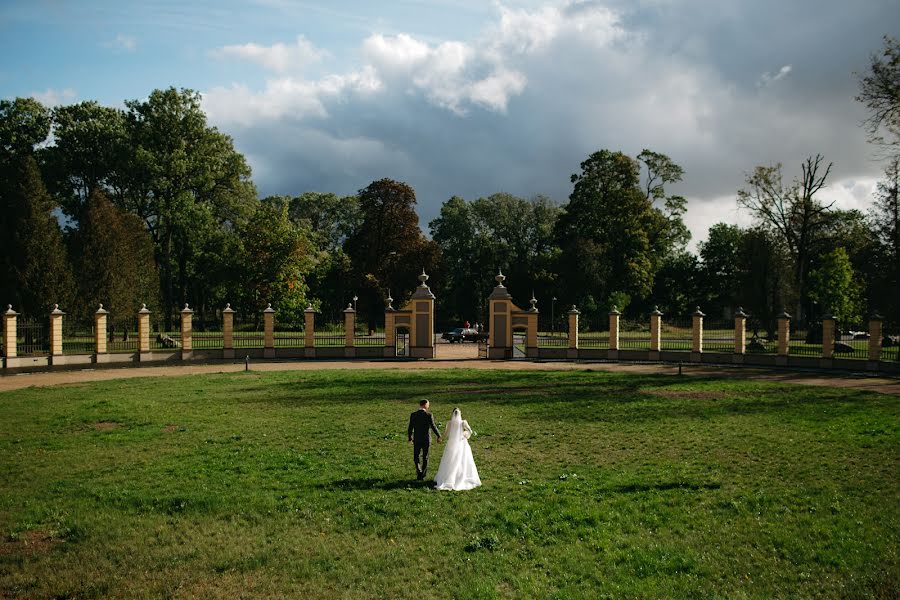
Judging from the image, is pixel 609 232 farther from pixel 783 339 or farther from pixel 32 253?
pixel 32 253

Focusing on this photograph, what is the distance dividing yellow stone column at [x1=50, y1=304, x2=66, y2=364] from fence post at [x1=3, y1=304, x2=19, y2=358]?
1.52 meters

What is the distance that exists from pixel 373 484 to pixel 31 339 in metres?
29.3

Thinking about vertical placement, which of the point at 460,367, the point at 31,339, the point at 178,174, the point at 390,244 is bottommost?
the point at 460,367

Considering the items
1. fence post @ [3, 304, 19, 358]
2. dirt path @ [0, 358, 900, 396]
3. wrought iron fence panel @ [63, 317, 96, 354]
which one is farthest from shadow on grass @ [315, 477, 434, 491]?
wrought iron fence panel @ [63, 317, 96, 354]

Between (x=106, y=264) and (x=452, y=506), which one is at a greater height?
(x=106, y=264)

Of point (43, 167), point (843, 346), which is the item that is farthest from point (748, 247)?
point (43, 167)

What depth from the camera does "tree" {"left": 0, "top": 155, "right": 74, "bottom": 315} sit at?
3962 cm

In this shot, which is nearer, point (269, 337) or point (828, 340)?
point (828, 340)

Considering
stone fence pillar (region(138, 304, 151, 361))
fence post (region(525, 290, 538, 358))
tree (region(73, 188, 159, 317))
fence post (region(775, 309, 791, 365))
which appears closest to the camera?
fence post (region(775, 309, 791, 365))

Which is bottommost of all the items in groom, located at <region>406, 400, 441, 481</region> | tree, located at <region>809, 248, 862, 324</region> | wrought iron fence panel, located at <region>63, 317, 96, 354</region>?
groom, located at <region>406, 400, 441, 481</region>

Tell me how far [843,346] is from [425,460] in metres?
32.8

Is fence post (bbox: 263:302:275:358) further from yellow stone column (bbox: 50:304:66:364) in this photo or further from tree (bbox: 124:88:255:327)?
tree (bbox: 124:88:255:327)

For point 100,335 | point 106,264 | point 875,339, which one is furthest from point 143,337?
point 875,339

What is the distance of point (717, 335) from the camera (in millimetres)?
35500
